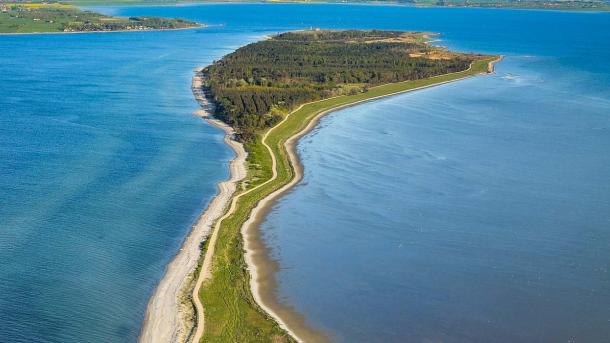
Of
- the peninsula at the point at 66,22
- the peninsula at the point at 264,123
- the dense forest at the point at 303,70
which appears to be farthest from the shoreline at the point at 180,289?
the peninsula at the point at 66,22

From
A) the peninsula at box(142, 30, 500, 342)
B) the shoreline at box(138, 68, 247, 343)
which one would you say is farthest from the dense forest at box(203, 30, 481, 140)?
the shoreline at box(138, 68, 247, 343)

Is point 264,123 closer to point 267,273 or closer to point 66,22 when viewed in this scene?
point 267,273

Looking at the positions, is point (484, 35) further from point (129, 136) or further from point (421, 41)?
point (129, 136)

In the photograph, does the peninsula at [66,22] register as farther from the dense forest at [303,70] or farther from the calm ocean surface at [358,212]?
the calm ocean surface at [358,212]

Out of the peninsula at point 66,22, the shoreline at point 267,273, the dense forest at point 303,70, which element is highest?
the peninsula at point 66,22

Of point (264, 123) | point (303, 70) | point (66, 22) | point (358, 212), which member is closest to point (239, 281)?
point (358, 212)

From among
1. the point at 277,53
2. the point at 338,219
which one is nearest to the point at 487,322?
the point at 338,219
